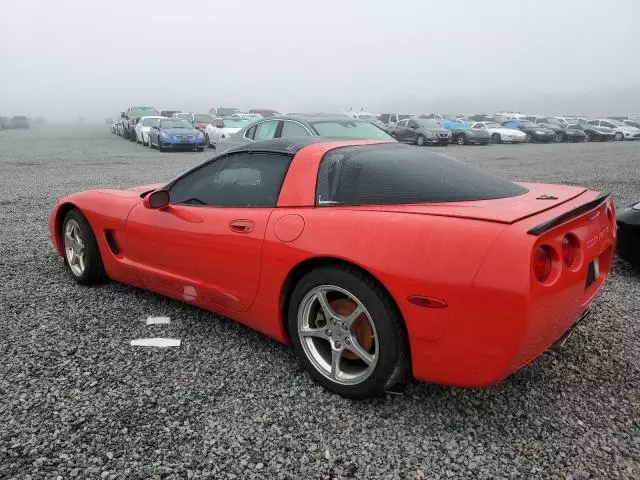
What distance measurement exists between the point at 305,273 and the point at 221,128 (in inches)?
719

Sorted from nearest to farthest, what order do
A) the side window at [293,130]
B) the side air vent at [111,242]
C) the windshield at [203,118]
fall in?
the side air vent at [111,242], the side window at [293,130], the windshield at [203,118]

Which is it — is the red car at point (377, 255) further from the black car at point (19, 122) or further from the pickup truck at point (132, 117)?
the black car at point (19, 122)

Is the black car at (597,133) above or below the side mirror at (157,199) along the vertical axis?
below

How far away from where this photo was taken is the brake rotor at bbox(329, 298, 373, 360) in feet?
8.23

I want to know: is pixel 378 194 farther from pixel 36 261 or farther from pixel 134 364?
pixel 36 261

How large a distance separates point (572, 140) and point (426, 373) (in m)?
31.6

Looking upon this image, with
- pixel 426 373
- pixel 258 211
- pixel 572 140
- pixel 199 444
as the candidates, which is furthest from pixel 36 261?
pixel 572 140

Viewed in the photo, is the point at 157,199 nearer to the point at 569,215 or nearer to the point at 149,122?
the point at 569,215

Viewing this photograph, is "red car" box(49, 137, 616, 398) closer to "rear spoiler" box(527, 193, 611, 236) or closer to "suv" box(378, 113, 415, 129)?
"rear spoiler" box(527, 193, 611, 236)

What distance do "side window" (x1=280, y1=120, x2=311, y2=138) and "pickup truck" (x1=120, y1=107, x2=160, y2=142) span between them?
18232 mm

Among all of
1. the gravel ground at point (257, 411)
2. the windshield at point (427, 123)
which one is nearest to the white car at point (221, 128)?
the windshield at point (427, 123)

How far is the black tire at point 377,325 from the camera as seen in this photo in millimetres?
2280

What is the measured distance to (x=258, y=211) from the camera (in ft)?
9.32

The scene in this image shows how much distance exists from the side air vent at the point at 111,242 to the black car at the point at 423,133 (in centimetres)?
1997
